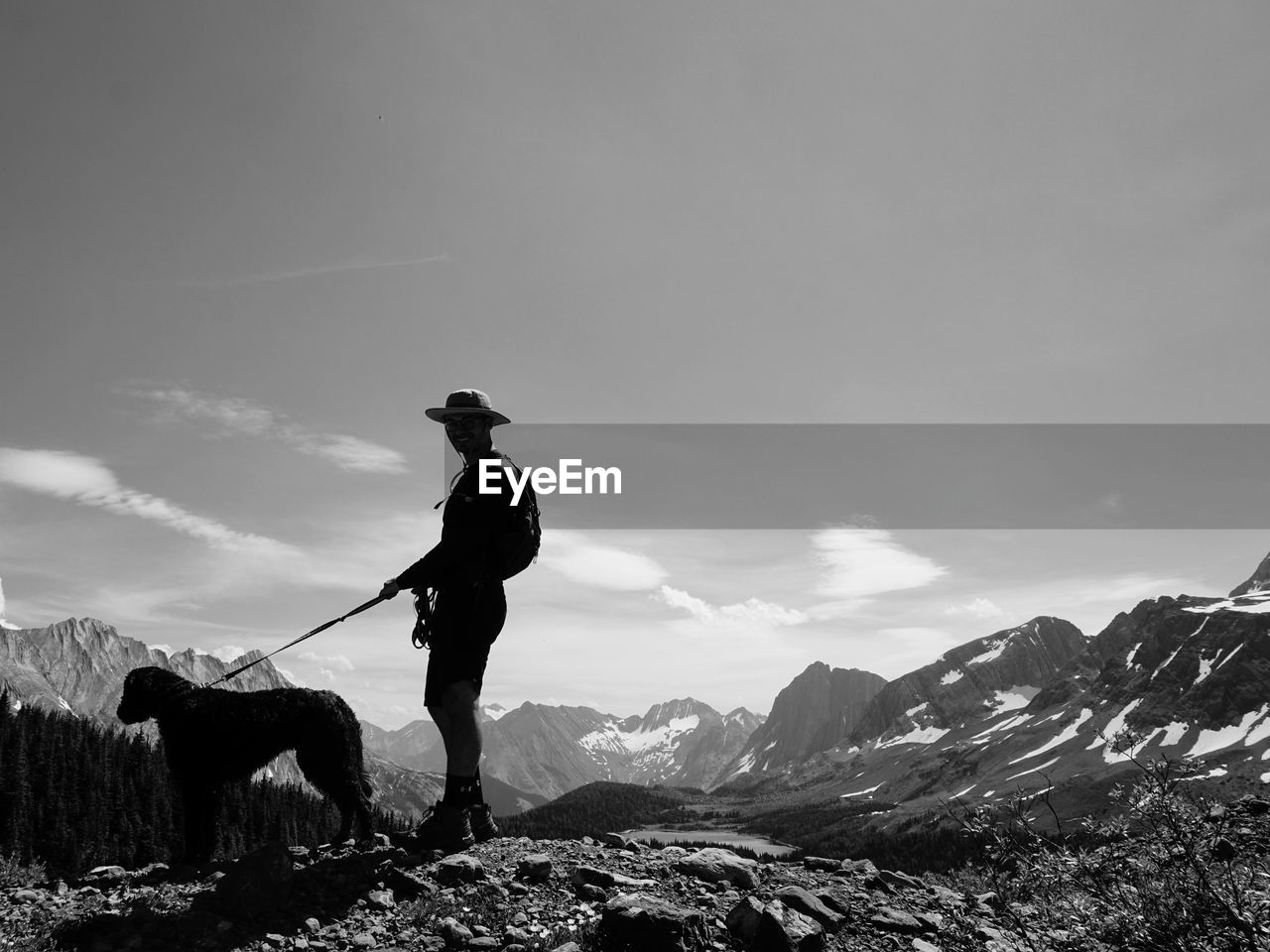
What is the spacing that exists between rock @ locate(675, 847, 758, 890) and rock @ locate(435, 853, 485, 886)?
2.62m

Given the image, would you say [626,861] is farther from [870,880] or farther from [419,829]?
[870,880]

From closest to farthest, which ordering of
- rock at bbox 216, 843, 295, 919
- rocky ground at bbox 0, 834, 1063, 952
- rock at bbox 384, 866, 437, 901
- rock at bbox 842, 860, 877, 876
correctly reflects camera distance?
rocky ground at bbox 0, 834, 1063, 952
rock at bbox 216, 843, 295, 919
rock at bbox 384, 866, 437, 901
rock at bbox 842, 860, 877, 876

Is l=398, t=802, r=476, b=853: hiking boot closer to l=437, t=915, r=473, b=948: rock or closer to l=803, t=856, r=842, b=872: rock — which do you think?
l=437, t=915, r=473, b=948: rock

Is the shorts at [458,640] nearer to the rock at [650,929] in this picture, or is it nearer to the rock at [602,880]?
the rock at [602,880]

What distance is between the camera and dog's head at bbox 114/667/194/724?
8992mm

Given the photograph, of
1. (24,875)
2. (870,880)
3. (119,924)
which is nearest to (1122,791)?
(870,880)

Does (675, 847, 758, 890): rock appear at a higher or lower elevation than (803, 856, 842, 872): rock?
higher

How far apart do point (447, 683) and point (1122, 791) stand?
7.04 meters

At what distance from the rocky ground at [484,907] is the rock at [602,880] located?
0.02 m

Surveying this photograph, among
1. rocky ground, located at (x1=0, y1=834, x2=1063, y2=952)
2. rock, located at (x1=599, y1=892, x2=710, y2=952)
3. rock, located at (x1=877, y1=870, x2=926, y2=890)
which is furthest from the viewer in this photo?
rock, located at (x1=877, y1=870, x2=926, y2=890)

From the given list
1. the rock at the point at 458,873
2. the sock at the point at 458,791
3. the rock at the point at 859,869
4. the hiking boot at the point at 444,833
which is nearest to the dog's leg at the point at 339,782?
the hiking boot at the point at 444,833

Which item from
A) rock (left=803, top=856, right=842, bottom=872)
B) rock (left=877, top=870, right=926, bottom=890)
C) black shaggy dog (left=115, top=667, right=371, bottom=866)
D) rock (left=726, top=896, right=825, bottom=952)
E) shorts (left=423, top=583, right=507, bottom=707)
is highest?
shorts (left=423, top=583, right=507, bottom=707)

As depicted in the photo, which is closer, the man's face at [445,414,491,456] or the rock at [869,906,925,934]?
the rock at [869,906,925,934]

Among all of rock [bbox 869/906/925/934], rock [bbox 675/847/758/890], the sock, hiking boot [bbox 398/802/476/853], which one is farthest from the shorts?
rock [bbox 869/906/925/934]
